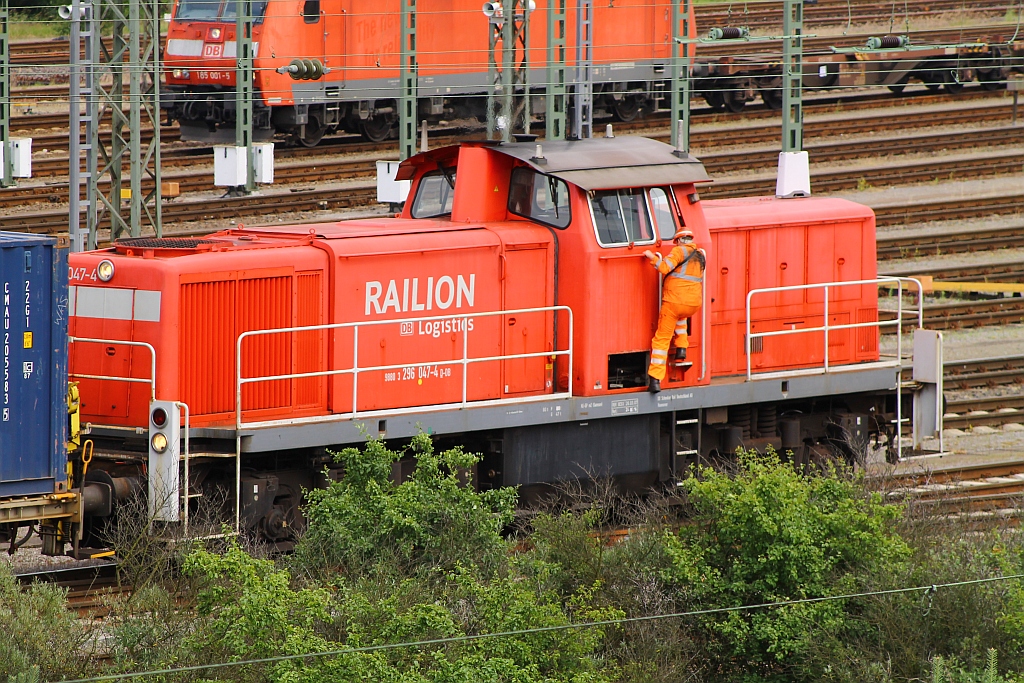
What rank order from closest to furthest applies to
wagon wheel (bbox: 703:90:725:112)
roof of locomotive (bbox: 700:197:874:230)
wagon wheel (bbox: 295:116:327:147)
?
roof of locomotive (bbox: 700:197:874:230) < wagon wheel (bbox: 295:116:327:147) < wagon wheel (bbox: 703:90:725:112)

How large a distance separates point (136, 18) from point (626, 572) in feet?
40.2

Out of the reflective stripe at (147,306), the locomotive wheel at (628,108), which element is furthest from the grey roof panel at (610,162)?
Answer: the locomotive wheel at (628,108)

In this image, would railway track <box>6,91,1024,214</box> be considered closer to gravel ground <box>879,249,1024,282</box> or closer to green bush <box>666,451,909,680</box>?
Result: gravel ground <box>879,249,1024,282</box>

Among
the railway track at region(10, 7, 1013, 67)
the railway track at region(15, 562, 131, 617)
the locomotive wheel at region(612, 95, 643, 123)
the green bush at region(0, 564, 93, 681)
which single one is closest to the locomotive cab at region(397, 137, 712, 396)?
the railway track at region(15, 562, 131, 617)

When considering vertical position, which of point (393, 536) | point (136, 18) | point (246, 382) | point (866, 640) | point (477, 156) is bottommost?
point (866, 640)

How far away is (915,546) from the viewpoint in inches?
460

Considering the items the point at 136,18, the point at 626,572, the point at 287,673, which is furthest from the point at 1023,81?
the point at 287,673

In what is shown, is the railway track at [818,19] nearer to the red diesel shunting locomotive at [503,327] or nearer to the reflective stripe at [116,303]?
the red diesel shunting locomotive at [503,327]

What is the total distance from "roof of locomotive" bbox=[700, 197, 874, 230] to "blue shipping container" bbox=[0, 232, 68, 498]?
20.5 feet

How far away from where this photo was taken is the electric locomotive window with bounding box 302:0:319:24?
29438mm

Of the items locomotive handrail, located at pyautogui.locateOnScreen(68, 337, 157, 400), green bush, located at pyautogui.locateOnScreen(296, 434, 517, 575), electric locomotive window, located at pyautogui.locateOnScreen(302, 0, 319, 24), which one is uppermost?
electric locomotive window, located at pyautogui.locateOnScreen(302, 0, 319, 24)

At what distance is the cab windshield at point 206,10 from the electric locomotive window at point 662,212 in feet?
59.5

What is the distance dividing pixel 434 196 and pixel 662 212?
2.06 metres

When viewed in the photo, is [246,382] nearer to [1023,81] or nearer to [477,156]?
[477,156]
